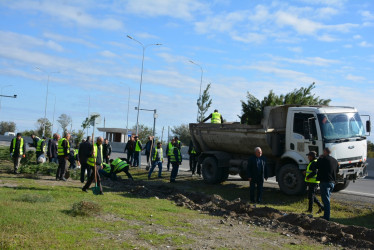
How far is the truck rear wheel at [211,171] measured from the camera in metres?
16.7

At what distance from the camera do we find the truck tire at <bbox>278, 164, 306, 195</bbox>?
13.5 m

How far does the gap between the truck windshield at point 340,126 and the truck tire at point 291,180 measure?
1.47 meters

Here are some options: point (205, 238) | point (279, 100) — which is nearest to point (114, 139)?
point (279, 100)

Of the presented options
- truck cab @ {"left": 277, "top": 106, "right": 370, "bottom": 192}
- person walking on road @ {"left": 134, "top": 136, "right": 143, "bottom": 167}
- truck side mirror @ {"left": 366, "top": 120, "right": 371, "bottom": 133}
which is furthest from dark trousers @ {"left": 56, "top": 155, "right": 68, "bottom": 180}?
truck side mirror @ {"left": 366, "top": 120, "right": 371, "bottom": 133}

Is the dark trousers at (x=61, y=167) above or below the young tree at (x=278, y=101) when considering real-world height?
below

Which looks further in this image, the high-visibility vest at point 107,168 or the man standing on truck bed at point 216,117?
the man standing on truck bed at point 216,117

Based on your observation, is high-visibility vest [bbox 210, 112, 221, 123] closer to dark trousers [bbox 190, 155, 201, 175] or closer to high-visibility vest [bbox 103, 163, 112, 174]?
dark trousers [bbox 190, 155, 201, 175]

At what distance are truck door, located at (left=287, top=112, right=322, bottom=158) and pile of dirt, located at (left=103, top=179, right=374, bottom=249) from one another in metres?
3.26

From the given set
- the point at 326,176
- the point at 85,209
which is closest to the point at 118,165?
the point at 85,209

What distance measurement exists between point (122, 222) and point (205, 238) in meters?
1.92

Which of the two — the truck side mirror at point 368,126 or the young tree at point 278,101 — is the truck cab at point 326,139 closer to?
the truck side mirror at point 368,126

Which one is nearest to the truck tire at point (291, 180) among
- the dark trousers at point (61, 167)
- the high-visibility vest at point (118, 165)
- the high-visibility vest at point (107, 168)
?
the high-visibility vest at point (118, 165)

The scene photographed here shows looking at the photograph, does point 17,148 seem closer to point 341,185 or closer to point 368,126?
point 341,185

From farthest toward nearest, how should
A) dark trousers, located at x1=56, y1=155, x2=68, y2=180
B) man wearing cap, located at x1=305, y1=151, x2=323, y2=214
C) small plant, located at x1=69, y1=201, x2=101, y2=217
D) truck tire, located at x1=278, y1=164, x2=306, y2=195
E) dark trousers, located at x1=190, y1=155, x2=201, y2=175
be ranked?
dark trousers, located at x1=190, y1=155, x2=201, y2=175
dark trousers, located at x1=56, y1=155, x2=68, y2=180
truck tire, located at x1=278, y1=164, x2=306, y2=195
man wearing cap, located at x1=305, y1=151, x2=323, y2=214
small plant, located at x1=69, y1=201, x2=101, y2=217
